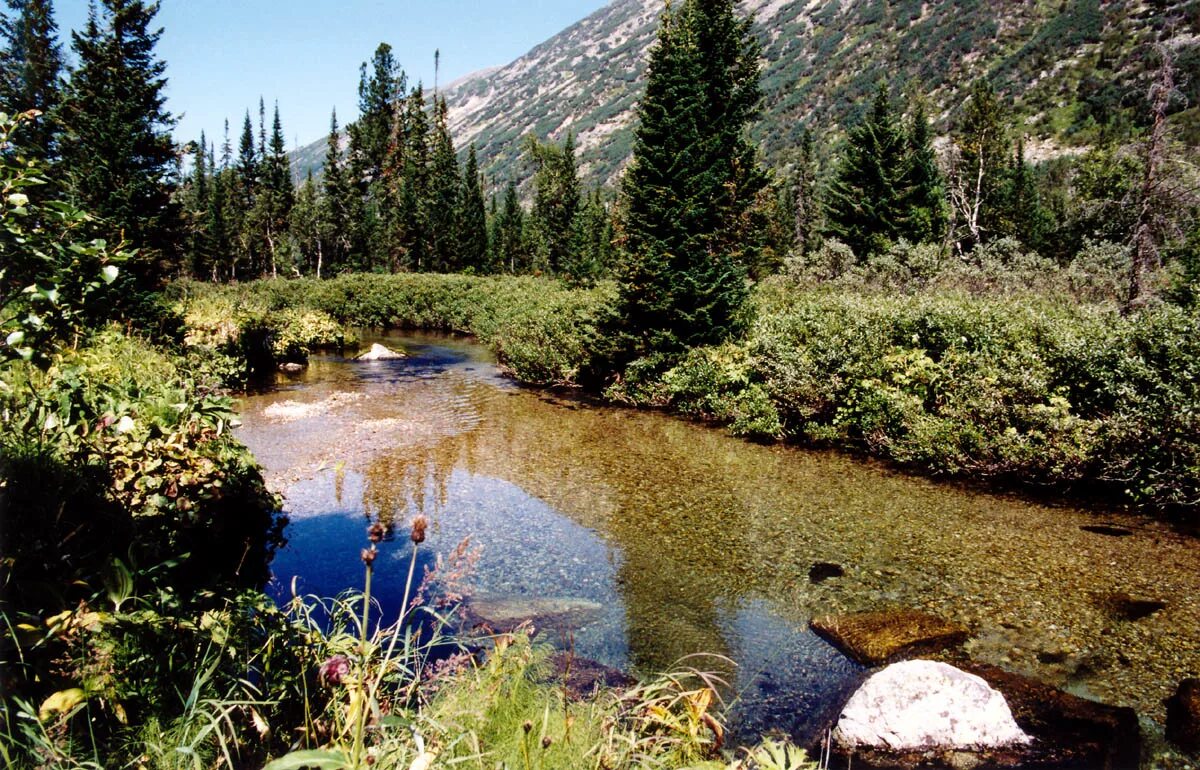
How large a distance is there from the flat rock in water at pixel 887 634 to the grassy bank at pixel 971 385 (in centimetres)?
497

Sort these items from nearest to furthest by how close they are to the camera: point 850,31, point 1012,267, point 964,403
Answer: point 964,403, point 1012,267, point 850,31

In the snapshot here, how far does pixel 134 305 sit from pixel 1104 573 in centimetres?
1725

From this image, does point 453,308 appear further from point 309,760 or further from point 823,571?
point 309,760

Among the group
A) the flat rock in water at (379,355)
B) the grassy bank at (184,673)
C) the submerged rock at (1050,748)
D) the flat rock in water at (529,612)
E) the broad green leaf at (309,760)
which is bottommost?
the submerged rock at (1050,748)

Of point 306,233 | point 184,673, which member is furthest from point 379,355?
point 306,233

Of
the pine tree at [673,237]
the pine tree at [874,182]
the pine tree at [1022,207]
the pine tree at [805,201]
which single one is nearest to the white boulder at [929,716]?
the pine tree at [673,237]

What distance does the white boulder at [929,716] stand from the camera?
414 cm

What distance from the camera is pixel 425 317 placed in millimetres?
36469

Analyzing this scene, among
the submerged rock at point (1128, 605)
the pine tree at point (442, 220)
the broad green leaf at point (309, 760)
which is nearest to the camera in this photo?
the broad green leaf at point (309, 760)

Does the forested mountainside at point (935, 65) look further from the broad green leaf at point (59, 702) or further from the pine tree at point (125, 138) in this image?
the pine tree at point (125, 138)

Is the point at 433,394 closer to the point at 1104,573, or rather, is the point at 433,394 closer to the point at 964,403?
the point at 964,403

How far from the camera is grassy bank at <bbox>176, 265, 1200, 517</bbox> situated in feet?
27.8

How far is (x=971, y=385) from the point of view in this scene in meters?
10.3

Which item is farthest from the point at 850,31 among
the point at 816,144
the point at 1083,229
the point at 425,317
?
the point at 425,317
